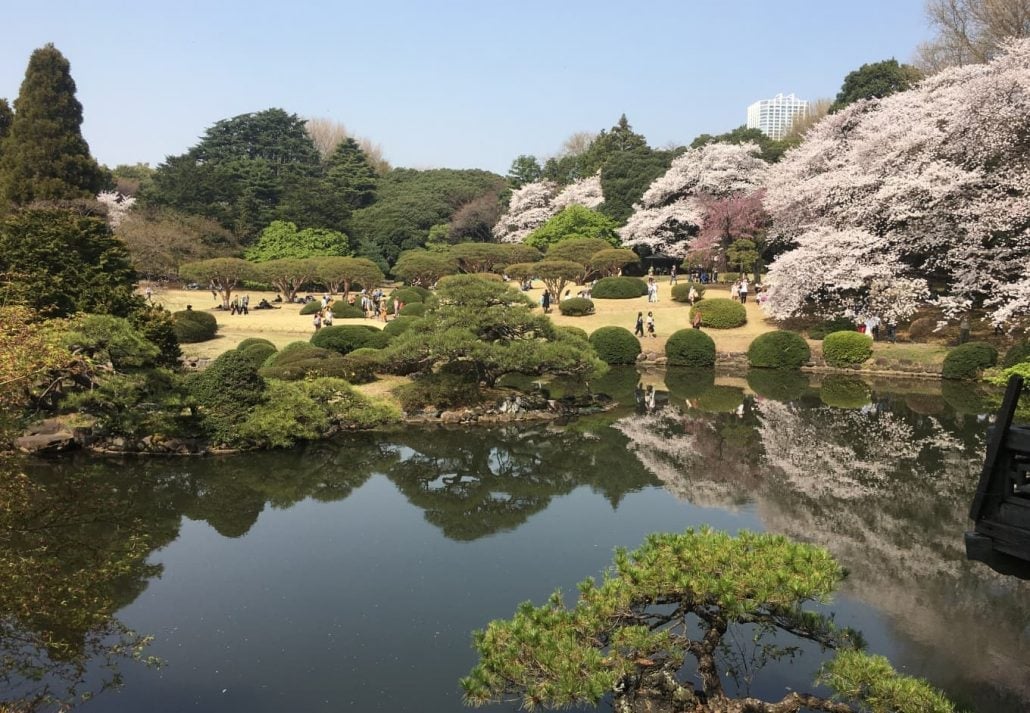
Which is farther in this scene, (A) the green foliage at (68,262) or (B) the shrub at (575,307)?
(B) the shrub at (575,307)

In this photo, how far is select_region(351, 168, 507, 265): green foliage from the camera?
62188 millimetres

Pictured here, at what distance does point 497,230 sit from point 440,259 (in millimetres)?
18177

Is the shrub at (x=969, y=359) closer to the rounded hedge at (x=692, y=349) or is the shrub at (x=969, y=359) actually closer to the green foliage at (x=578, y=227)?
the rounded hedge at (x=692, y=349)

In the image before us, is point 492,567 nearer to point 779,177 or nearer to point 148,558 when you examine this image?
point 148,558

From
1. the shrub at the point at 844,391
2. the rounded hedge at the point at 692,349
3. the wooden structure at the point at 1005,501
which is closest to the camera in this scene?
the wooden structure at the point at 1005,501

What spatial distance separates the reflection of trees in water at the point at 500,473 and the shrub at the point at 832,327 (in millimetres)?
16634

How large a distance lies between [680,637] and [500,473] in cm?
1060

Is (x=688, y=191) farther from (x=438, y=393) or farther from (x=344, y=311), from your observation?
(x=438, y=393)

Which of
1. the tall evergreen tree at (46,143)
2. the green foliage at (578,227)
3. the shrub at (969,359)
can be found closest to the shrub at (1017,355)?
the shrub at (969,359)

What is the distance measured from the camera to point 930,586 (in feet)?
35.7

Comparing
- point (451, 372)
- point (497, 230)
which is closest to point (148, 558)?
point (451, 372)

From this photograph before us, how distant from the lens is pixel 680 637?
6723mm

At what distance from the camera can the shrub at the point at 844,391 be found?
24781 millimetres

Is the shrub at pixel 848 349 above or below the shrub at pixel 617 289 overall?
below
